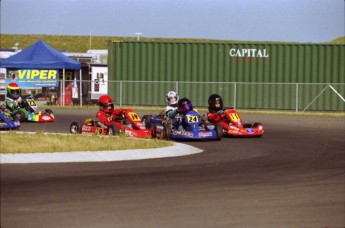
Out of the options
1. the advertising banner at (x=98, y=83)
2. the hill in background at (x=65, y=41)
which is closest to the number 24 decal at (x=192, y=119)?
the advertising banner at (x=98, y=83)

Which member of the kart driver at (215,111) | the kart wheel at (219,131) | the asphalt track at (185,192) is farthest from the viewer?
the kart driver at (215,111)

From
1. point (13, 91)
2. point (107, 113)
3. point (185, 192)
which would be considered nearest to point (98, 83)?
point (13, 91)

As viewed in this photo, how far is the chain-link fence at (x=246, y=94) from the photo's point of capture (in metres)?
42.3

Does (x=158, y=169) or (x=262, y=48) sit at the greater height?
(x=262, y=48)

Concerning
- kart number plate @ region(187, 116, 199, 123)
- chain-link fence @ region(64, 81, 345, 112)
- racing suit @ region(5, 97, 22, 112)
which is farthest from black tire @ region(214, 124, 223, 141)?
chain-link fence @ region(64, 81, 345, 112)

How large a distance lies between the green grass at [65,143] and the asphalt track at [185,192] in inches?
58.4

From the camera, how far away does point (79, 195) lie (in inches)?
494

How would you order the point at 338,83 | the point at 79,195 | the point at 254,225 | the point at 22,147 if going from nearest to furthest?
the point at 254,225 → the point at 79,195 → the point at 22,147 → the point at 338,83

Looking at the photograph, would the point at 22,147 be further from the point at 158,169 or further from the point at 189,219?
the point at 189,219

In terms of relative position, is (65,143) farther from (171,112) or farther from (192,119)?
(171,112)

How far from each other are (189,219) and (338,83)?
3253 centimetres

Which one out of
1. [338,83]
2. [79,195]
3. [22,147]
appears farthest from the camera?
[338,83]

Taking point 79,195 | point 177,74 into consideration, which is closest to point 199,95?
point 177,74

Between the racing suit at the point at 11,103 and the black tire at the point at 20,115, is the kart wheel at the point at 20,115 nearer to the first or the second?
the black tire at the point at 20,115
